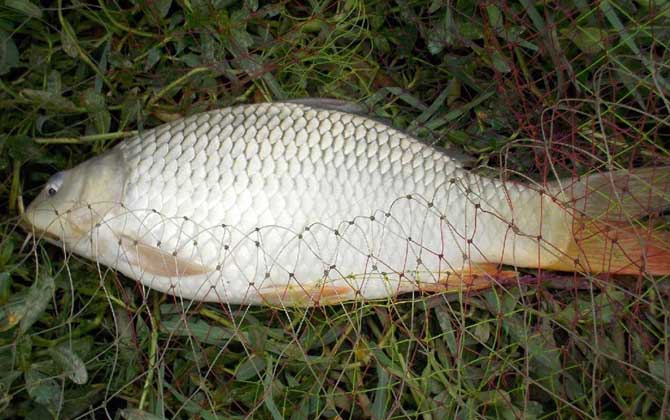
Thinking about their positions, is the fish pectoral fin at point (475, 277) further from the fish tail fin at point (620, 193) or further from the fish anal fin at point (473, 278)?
the fish tail fin at point (620, 193)

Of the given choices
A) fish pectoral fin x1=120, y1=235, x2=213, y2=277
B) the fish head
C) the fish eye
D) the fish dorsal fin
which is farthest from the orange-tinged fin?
the fish eye

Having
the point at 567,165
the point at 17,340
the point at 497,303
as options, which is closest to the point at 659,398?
the point at 497,303

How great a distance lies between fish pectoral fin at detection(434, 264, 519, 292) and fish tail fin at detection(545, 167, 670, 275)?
13 centimetres

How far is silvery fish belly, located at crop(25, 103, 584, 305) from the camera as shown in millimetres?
1774

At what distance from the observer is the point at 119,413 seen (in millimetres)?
1823

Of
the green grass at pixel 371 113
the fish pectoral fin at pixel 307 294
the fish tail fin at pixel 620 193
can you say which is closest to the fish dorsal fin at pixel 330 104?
the green grass at pixel 371 113

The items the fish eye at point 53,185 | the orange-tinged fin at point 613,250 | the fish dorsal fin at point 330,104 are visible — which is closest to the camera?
the orange-tinged fin at point 613,250

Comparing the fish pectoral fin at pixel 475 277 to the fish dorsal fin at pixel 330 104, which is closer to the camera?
the fish pectoral fin at pixel 475 277

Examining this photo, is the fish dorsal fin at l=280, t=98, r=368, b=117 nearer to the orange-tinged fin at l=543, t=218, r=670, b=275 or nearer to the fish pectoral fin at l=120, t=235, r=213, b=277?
the fish pectoral fin at l=120, t=235, r=213, b=277

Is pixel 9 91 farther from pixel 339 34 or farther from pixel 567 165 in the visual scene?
pixel 567 165

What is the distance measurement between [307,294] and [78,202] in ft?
2.17

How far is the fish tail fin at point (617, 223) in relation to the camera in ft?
5.80

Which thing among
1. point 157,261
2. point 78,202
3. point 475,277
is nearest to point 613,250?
point 475,277

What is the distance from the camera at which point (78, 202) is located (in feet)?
6.02
